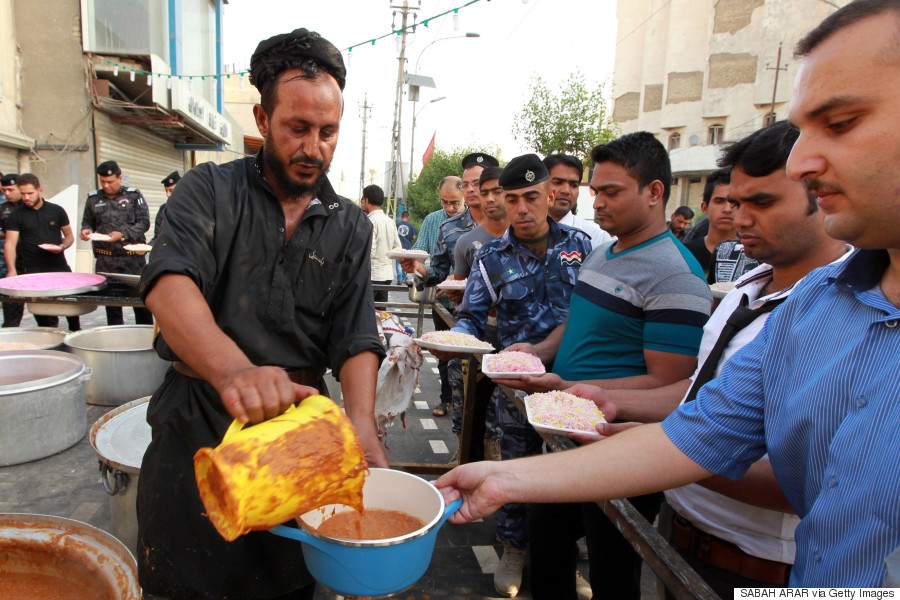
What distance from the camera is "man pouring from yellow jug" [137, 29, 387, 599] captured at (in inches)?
63.2

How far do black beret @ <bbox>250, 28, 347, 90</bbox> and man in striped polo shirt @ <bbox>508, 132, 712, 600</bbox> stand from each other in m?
1.35

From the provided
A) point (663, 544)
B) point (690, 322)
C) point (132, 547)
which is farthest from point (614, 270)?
point (132, 547)

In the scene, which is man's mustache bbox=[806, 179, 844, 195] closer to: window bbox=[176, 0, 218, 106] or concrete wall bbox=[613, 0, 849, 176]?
window bbox=[176, 0, 218, 106]

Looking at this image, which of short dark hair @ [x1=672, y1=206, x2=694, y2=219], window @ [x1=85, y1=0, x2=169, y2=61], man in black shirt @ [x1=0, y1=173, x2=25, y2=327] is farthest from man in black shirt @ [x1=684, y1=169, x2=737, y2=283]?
window @ [x1=85, y1=0, x2=169, y2=61]

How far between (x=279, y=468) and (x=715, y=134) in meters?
36.8

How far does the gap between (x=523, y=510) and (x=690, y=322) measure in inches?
57.9

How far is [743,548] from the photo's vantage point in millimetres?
1635

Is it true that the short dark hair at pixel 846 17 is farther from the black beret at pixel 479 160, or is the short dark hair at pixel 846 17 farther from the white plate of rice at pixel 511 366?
the black beret at pixel 479 160

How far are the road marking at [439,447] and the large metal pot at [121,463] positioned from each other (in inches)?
90.2

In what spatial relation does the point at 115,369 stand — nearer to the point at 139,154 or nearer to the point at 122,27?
the point at 122,27

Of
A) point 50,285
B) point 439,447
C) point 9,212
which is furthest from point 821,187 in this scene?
point 9,212

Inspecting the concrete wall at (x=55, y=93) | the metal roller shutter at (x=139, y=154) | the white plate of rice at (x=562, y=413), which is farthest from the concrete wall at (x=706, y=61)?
the white plate of rice at (x=562, y=413)

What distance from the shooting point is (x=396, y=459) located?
14.3ft

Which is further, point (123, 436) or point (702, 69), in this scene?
point (702, 69)
